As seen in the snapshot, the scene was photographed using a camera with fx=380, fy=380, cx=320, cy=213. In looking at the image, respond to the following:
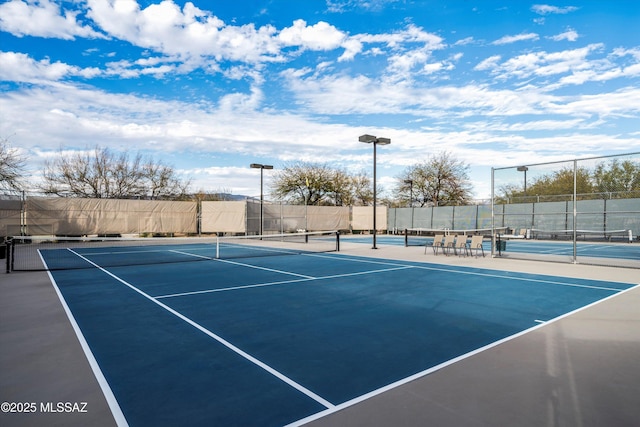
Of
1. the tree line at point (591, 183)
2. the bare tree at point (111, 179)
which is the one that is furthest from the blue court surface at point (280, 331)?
the bare tree at point (111, 179)

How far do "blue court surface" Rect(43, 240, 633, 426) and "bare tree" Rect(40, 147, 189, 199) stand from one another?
979 inches

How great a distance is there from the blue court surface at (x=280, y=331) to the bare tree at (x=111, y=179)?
2488 centimetres

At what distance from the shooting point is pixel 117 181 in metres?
33.5

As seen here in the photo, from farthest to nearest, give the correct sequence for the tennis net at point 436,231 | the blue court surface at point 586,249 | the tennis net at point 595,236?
the tennis net at point 595,236
the tennis net at point 436,231
the blue court surface at point 586,249

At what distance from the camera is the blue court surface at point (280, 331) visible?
3.30m

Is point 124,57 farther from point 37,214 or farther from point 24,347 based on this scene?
point 24,347

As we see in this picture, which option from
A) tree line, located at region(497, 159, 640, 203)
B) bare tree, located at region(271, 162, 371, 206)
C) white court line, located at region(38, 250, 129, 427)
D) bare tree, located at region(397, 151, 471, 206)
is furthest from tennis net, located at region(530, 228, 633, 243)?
bare tree, located at region(271, 162, 371, 206)

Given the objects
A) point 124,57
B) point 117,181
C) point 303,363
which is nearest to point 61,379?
point 303,363

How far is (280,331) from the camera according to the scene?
17.4 feet

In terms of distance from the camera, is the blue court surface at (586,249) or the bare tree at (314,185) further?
the bare tree at (314,185)

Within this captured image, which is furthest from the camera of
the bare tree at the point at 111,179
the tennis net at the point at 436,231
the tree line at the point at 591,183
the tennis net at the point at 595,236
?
the bare tree at the point at 111,179

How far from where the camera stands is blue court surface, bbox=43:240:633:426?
10.8ft

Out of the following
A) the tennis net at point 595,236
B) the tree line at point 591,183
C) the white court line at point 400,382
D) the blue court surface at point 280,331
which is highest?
the tree line at point 591,183

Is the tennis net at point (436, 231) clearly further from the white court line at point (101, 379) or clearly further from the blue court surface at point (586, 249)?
the white court line at point (101, 379)
